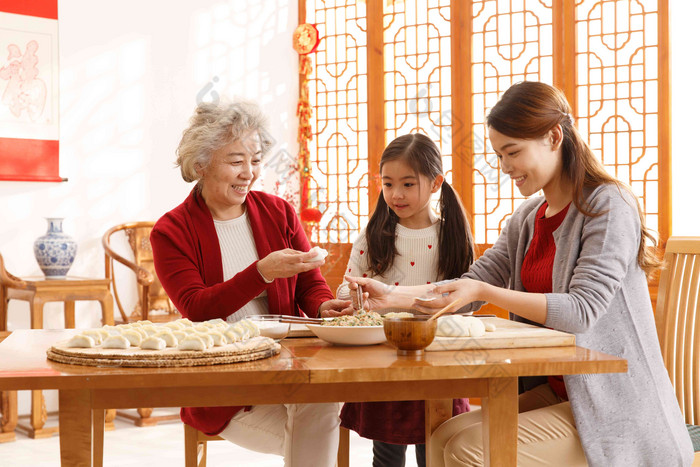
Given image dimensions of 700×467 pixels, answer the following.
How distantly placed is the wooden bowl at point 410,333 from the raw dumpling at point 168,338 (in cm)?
44

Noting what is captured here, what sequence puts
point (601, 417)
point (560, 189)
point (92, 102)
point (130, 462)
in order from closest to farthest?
1. point (601, 417)
2. point (560, 189)
3. point (130, 462)
4. point (92, 102)

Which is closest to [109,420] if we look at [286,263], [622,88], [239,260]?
[239,260]

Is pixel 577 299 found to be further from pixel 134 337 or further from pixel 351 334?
pixel 134 337

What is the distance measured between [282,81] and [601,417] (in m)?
3.98

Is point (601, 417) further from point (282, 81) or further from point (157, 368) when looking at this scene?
point (282, 81)

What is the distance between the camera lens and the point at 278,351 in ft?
5.46

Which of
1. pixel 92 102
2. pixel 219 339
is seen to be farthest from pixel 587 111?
pixel 219 339

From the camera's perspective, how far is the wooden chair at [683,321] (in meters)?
2.20

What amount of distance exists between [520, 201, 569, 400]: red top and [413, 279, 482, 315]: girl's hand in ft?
0.83

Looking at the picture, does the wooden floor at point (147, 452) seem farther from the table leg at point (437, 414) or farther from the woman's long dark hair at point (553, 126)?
the woman's long dark hair at point (553, 126)

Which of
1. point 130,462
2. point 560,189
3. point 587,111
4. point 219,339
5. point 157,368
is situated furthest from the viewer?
point 587,111

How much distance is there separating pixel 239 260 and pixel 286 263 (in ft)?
1.32

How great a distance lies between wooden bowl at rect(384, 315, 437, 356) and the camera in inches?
62.7

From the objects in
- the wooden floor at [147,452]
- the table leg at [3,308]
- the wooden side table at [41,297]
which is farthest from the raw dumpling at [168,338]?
the table leg at [3,308]
